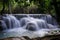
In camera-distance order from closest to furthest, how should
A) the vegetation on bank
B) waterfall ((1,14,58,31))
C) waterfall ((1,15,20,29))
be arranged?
waterfall ((1,14,58,31))
waterfall ((1,15,20,29))
the vegetation on bank

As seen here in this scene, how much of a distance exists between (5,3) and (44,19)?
3998mm

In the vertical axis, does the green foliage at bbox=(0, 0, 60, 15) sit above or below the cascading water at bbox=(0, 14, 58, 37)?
above

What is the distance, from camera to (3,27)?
1101 cm

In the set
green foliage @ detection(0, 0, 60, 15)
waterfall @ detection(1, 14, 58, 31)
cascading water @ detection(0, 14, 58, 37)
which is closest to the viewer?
cascading water @ detection(0, 14, 58, 37)

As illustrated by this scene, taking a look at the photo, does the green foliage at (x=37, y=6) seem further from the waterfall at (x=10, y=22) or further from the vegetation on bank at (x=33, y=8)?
the waterfall at (x=10, y=22)

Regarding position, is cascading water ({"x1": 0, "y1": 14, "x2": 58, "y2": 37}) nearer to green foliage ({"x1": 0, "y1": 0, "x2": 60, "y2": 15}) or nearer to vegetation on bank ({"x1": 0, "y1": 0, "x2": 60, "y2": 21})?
vegetation on bank ({"x1": 0, "y1": 0, "x2": 60, "y2": 21})

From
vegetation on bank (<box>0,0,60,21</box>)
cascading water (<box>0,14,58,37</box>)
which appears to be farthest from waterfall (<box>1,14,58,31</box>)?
vegetation on bank (<box>0,0,60,21</box>)

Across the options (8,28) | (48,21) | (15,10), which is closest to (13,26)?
(8,28)

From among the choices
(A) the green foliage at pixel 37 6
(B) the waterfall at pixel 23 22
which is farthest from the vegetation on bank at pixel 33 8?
(B) the waterfall at pixel 23 22

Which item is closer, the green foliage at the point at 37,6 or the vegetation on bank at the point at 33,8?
the vegetation on bank at the point at 33,8

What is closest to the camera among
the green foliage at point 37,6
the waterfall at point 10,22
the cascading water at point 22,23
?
the cascading water at point 22,23

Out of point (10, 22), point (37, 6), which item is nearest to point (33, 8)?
point (37, 6)

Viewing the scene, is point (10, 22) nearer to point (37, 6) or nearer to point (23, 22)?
point (23, 22)

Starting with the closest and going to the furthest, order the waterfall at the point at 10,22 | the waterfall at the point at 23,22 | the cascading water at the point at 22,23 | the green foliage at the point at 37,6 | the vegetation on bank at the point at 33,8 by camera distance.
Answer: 1. the cascading water at the point at 22,23
2. the waterfall at the point at 23,22
3. the waterfall at the point at 10,22
4. the vegetation on bank at the point at 33,8
5. the green foliage at the point at 37,6
